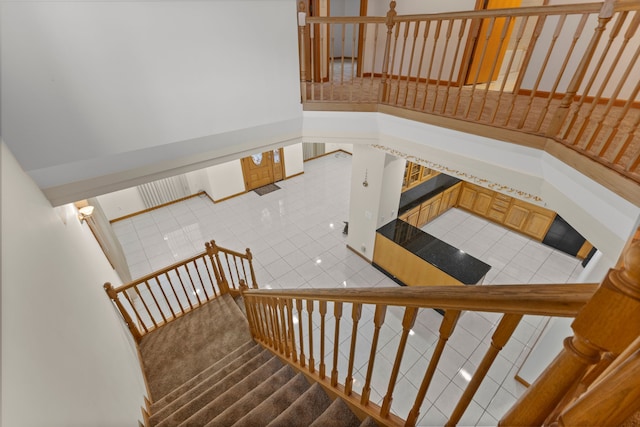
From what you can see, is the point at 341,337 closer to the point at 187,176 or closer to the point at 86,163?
the point at 86,163

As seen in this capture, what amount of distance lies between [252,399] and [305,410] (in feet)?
2.07

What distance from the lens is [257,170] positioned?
336 inches

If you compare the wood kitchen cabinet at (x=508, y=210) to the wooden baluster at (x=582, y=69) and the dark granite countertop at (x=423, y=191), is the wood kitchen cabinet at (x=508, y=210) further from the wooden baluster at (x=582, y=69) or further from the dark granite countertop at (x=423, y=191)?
the wooden baluster at (x=582, y=69)

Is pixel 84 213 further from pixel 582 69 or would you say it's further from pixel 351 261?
pixel 582 69

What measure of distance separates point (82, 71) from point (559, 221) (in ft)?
26.2

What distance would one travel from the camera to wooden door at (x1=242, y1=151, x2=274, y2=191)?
8258 mm

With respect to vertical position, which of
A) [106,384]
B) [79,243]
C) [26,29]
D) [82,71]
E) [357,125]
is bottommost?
[106,384]

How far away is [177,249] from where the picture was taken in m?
→ 6.25

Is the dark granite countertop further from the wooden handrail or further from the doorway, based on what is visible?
the wooden handrail

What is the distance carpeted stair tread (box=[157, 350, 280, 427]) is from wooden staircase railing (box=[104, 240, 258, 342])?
0.81m

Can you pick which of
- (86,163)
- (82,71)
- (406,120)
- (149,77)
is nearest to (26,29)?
(82,71)

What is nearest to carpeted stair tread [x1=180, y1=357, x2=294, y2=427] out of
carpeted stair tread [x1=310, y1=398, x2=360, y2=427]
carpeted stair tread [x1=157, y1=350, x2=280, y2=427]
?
carpeted stair tread [x1=157, y1=350, x2=280, y2=427]

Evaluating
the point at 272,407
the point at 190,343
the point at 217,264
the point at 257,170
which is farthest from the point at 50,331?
the point at 257,170

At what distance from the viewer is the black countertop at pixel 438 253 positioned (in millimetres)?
4402
